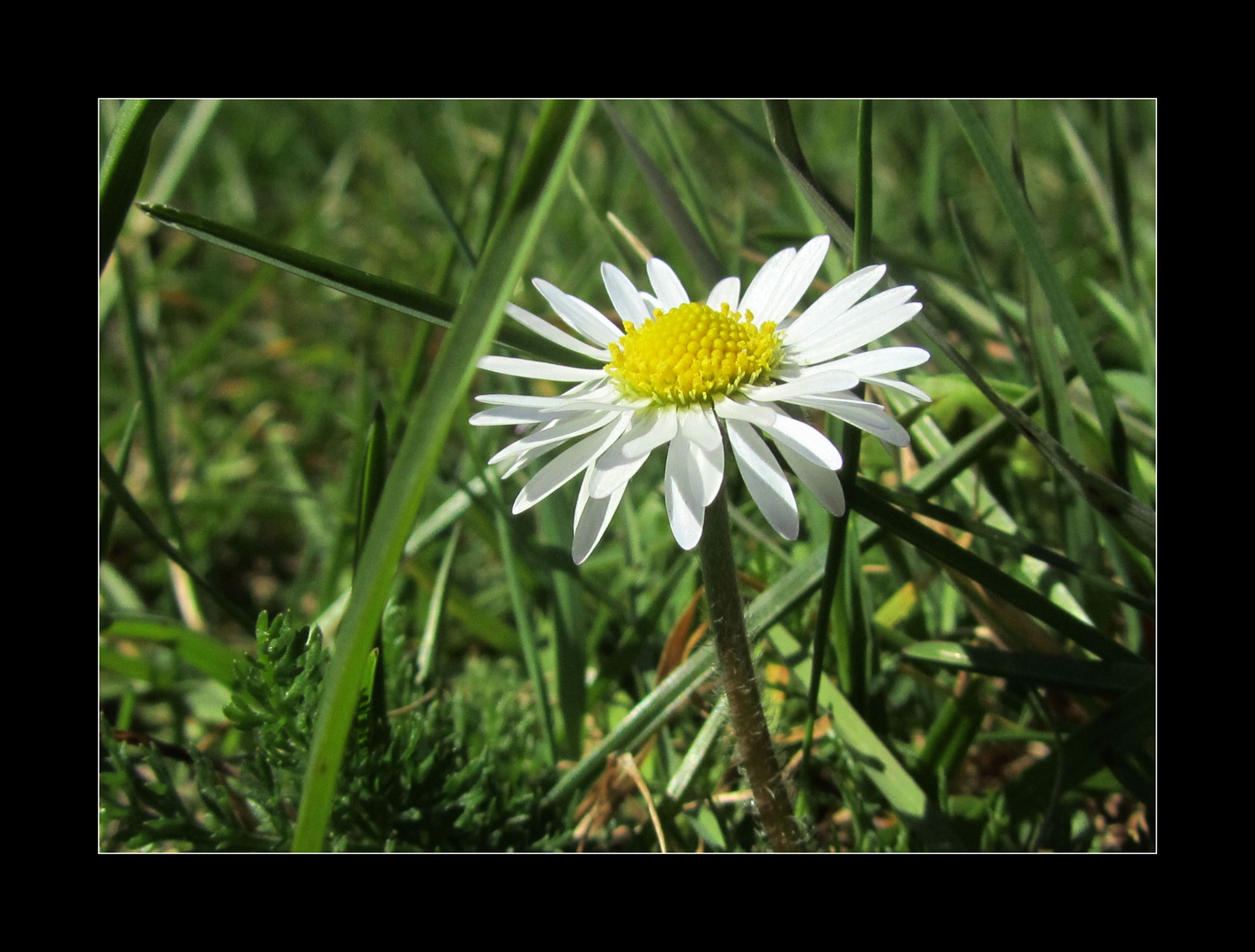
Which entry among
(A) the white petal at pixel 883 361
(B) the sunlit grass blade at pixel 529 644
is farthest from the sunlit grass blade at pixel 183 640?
(A) the white petal at pixel 883 361

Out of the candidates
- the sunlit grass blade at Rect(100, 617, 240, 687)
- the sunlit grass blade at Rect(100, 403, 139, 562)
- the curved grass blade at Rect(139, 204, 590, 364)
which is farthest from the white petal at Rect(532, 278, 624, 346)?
the sunlit grass blade at Rect(100, 617, 240, 687)

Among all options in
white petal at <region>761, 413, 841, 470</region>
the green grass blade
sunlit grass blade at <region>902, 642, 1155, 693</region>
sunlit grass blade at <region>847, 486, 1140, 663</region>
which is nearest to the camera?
the green grass blade

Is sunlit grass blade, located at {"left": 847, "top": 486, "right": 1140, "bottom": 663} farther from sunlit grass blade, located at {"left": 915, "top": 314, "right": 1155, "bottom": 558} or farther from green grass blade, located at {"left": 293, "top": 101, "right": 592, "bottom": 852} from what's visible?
green grass blade, located at {"left": 293, "top": 101, "right": 592, "bottom": 852}

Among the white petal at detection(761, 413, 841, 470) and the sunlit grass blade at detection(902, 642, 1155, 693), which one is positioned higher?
the white petal at detection(761, 413, 841, 470)

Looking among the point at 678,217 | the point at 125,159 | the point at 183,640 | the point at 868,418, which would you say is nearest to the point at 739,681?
the point at 868,418

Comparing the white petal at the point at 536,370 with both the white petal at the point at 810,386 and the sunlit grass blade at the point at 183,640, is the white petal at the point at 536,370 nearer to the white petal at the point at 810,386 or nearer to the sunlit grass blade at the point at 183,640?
the white petal at the point at 810,386

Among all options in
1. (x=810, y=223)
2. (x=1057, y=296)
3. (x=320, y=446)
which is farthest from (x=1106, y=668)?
(x=320, y=446)

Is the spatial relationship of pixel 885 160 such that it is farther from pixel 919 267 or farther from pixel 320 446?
pixel 320 446
